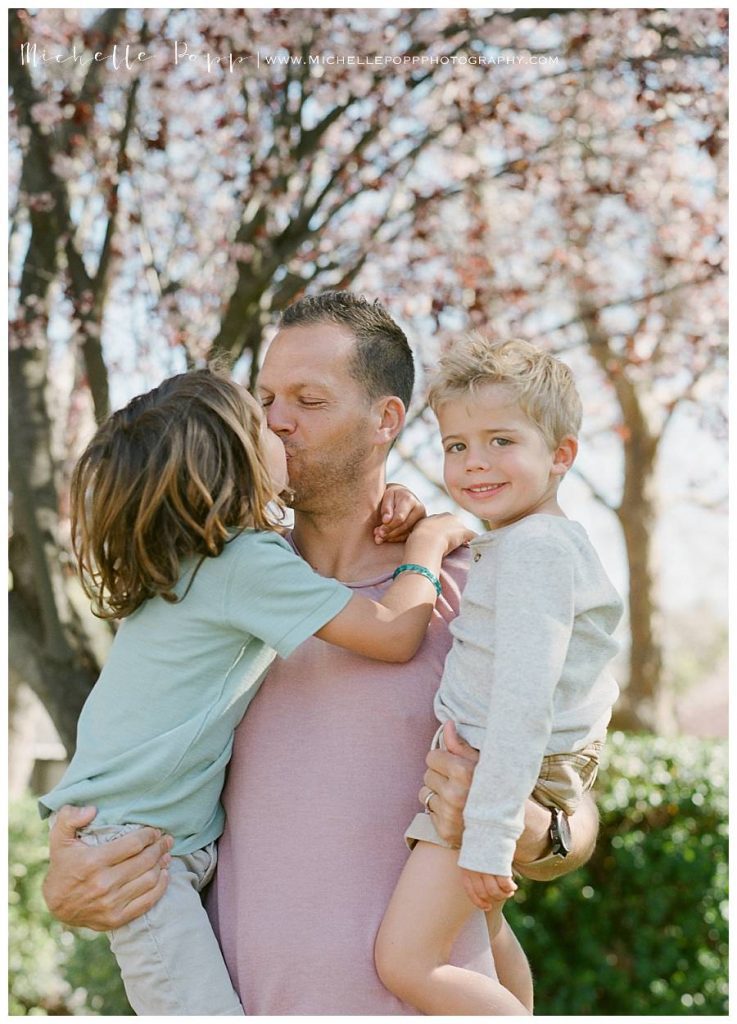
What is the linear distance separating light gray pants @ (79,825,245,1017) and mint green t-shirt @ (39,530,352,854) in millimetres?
90

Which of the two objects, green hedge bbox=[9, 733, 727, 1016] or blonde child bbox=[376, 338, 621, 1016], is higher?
blonde child bbox=[376, 338, 621, 1016]

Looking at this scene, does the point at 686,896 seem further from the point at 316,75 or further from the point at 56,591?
the point at 316,75

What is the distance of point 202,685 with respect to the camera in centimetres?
244

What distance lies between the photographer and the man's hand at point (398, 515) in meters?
2.87

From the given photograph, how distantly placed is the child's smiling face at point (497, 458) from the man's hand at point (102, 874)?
955 mm

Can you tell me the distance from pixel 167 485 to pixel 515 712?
2.67ft

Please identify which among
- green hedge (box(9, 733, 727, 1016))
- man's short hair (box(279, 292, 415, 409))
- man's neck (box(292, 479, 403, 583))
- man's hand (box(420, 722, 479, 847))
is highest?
man's short hair (box(279, 292, 415, 409))

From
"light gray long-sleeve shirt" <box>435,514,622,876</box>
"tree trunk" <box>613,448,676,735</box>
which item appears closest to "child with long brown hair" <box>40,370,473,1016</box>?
"light gray long-sleeve shirt" <box>435,514,622,876</box>

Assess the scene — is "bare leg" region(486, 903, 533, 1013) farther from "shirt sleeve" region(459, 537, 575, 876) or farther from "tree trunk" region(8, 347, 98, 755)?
"tree trunk" region(8, 347, 98, 755)

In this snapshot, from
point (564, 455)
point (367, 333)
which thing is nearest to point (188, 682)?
point (564, 455)

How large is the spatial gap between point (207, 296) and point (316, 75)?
4.79 feet

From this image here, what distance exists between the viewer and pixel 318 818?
2.45 metres

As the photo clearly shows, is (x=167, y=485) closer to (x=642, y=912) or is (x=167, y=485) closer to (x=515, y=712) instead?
(x=515, y=712)

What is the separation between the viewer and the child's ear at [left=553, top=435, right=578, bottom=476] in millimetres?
2480
